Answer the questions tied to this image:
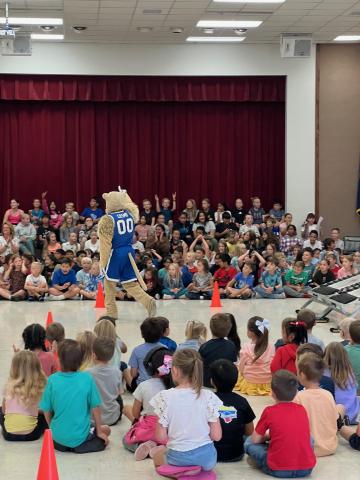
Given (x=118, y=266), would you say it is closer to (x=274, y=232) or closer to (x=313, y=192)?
(x=274, y=232)

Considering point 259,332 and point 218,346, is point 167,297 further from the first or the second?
point 218,346

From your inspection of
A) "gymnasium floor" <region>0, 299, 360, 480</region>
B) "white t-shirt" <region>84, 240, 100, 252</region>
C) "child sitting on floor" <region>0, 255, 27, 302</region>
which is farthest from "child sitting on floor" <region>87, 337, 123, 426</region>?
"white t-shirt" <region>84, 240, 100, 252</region>

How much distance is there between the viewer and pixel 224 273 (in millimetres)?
13711

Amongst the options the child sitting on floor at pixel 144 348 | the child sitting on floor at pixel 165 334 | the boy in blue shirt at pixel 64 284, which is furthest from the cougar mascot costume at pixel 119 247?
the child sitting on floor at pixel 144 348

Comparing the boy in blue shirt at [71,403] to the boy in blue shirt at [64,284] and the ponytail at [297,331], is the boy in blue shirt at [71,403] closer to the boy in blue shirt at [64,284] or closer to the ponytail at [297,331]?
the ponytail at [297,331]

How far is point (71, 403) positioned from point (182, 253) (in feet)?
29.7

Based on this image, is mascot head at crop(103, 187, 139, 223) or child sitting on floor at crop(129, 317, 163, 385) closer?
child sitting on floor at crop(129, 317, 163, 385)

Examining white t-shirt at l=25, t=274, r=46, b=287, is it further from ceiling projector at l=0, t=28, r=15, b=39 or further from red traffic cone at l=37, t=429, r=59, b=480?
red traffic cone at l=37, t=429, r=59, b=480

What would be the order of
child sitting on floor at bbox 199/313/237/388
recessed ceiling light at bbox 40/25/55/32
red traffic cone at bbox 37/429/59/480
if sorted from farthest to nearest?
recessed ceiling light at bbox 40/25/55/32, child sitting on floor at bbox 199/313/237/388, red traffic cone at bbox 37/429/59/480

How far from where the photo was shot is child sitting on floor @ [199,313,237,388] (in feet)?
23.5

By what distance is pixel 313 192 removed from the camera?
61.2 feet

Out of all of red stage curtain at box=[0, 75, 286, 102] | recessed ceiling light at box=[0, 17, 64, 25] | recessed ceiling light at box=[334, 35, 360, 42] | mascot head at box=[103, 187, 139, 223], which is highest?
recessed ceiling light at box=[334, 35, 360, 42]

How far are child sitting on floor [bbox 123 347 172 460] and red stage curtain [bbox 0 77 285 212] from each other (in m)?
13.1

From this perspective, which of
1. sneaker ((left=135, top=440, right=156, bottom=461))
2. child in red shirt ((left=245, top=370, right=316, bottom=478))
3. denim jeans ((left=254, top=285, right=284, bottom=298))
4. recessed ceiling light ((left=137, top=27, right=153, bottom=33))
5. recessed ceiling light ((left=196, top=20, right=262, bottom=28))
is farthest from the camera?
recessed ceiling light ((left=137, top=27, right=153, bottom=33))
